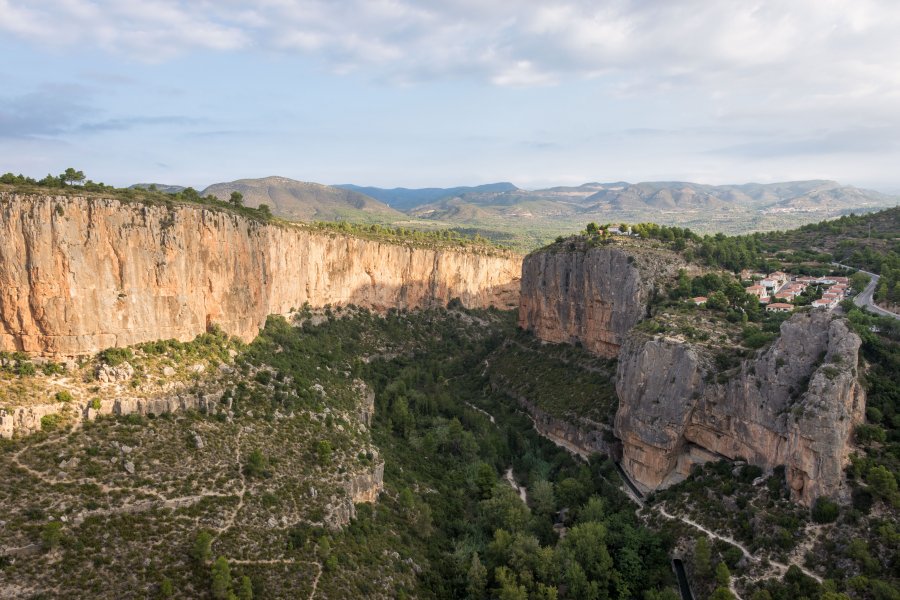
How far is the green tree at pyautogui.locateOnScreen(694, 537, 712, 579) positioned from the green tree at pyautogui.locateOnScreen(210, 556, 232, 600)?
2875 cm

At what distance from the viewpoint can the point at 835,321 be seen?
132 feet

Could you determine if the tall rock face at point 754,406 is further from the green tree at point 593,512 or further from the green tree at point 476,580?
the green tree at point 476,580

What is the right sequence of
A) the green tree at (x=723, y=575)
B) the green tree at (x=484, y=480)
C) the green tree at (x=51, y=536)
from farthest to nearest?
the green tree at (x=484, y=480), the green tree at (x=723, y=575), the green tree at (x=51, y=536)

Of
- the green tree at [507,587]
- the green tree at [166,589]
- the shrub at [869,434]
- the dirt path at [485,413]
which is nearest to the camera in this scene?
the green tree at [166,589]

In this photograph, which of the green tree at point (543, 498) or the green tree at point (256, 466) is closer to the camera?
the green tree at point (256, 466)

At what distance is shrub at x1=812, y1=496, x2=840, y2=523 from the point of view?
3531cm

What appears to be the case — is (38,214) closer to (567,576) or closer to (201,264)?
(201,264)

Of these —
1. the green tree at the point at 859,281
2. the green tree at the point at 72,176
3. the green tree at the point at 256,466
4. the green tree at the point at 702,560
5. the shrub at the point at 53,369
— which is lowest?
the green tree at the point at 702,560

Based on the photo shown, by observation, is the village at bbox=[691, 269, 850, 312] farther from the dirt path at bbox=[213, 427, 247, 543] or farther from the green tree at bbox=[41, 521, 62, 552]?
the green tree at bbox=[41, 521, 62, 552]

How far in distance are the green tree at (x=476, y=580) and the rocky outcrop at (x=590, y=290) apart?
105 ft

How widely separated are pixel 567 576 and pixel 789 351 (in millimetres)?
22597

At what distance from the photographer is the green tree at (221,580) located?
2739 cm

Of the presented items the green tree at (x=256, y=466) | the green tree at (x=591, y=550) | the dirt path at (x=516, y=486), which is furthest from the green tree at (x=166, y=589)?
the dirt path at (x=516, y=486)

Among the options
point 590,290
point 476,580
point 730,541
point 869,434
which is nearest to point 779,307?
point 869,434
